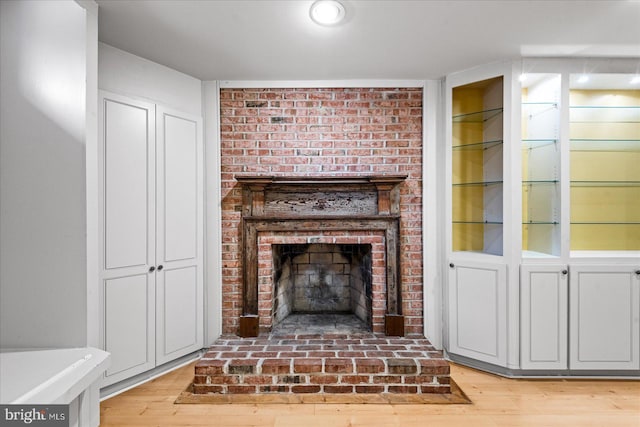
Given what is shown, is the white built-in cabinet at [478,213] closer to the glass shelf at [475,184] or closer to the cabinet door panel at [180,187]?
the glass shelf at [475,184]

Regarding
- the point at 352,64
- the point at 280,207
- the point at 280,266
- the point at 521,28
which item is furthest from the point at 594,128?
the point at 280,266

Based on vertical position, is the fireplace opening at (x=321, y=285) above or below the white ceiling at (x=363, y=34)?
below

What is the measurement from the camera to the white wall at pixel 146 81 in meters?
2.35

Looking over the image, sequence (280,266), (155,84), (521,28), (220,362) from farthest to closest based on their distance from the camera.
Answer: (280,266) < (155,84) < (220,362) < (521,28)

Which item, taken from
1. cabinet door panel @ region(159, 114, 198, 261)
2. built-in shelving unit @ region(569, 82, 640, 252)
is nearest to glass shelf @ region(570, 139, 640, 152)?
built-in shelving unit @ region(569, 82, 640, 252)

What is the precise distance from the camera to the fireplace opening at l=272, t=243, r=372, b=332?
3143 millimetres

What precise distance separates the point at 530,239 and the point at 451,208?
25.6 inches

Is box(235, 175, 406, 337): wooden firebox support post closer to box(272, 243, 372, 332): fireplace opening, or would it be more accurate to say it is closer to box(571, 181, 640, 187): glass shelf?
box(272, 243, 372, 332): fireplace opening

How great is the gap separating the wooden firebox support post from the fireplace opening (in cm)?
25

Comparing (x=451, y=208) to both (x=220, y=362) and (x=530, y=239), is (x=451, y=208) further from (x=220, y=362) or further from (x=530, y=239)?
(x=220, y=362)

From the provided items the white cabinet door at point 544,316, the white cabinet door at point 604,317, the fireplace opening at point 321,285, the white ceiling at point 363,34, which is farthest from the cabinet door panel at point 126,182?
the white cabinet door at point 604,317

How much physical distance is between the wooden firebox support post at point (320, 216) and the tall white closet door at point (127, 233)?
736mm

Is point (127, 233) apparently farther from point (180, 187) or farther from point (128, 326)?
point (128, 326)

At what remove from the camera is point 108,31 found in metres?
2.16
